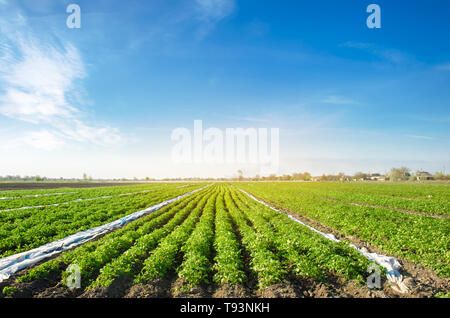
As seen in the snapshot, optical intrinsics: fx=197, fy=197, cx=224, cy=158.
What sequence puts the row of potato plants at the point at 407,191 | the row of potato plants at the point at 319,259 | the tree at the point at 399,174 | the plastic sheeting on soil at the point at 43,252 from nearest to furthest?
the row of potato plants at the point at 319,259 → the plastic sheeting on soil at the point at 43,252 → the row of potato plants at the point at 407,191 → the tree at the point at 399,174

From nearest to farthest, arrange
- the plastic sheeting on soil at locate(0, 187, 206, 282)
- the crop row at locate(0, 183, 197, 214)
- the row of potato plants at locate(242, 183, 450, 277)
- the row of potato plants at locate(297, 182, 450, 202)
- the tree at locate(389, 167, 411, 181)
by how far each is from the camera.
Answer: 1. the plastic sheeting on soil at locate(0, 187, 206, 282)
2. the row of potato plants at locate(242, 183, 450, 277)
3. the crop row at locate(0, 183, 197, 214)
4. the row of potato plants at locate(297, 182, 450, 202)
5. the tree at locate(389, 167, 411, 181)

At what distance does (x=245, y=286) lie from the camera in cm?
621

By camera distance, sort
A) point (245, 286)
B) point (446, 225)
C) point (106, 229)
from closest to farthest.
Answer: point (245, 286)
point (446, 225)
point (106, 229)

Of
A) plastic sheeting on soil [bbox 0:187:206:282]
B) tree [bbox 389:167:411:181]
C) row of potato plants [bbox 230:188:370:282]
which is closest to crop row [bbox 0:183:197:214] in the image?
plastic sheeting on soil [bbox 0:187:206:282]

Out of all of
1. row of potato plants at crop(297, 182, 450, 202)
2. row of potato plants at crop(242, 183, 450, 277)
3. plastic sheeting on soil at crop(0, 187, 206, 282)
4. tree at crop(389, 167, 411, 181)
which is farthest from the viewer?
tree at crop(389, 167, 411, 181)

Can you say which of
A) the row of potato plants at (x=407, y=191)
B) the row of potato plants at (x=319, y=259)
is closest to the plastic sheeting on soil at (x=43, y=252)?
the row of potato plants at (x=319, y=259)

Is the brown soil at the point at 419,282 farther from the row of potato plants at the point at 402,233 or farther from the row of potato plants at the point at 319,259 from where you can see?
the row of potato plants at the point at 319,259
